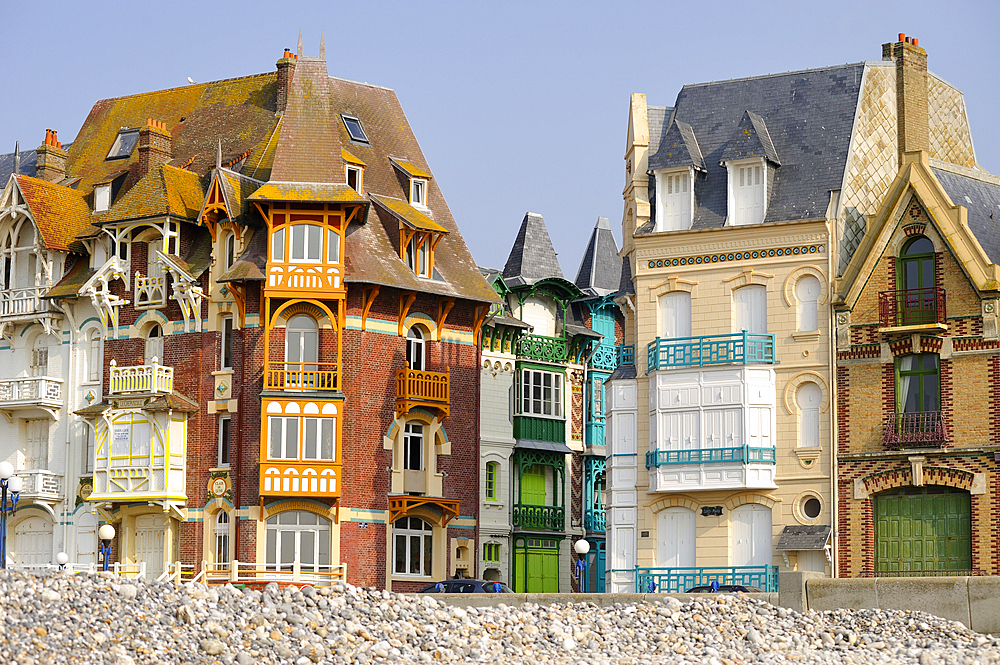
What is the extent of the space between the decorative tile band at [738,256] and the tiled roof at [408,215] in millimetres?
8000

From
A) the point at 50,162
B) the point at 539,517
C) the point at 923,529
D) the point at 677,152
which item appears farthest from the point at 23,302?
the point at 923,529

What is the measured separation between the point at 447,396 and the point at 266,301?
6229 millimetres

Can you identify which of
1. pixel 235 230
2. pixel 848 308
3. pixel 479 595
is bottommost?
pixel 479 595

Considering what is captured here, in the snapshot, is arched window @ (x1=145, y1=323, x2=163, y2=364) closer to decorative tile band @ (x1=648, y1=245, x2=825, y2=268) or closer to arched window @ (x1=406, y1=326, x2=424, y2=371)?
arched window @ (x1=406, y1=326, x2=424, y2=371)

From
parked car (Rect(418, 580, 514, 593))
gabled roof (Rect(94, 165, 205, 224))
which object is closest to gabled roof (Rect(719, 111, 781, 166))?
parked car (Rect(418, 580, 514, 593))

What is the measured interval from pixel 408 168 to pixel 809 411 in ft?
54.8

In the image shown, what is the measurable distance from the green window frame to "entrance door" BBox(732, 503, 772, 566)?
39.5 feet

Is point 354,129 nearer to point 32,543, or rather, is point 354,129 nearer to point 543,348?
point 543,348

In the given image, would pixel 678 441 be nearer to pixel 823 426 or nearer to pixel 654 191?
pixel 823 426

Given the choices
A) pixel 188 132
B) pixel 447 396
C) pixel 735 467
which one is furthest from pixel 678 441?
pixel 188 132

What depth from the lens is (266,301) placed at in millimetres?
48000

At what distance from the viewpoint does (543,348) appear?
56.8 m

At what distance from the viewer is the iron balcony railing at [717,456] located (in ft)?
141

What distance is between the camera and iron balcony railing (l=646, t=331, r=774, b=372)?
43.8 metres
